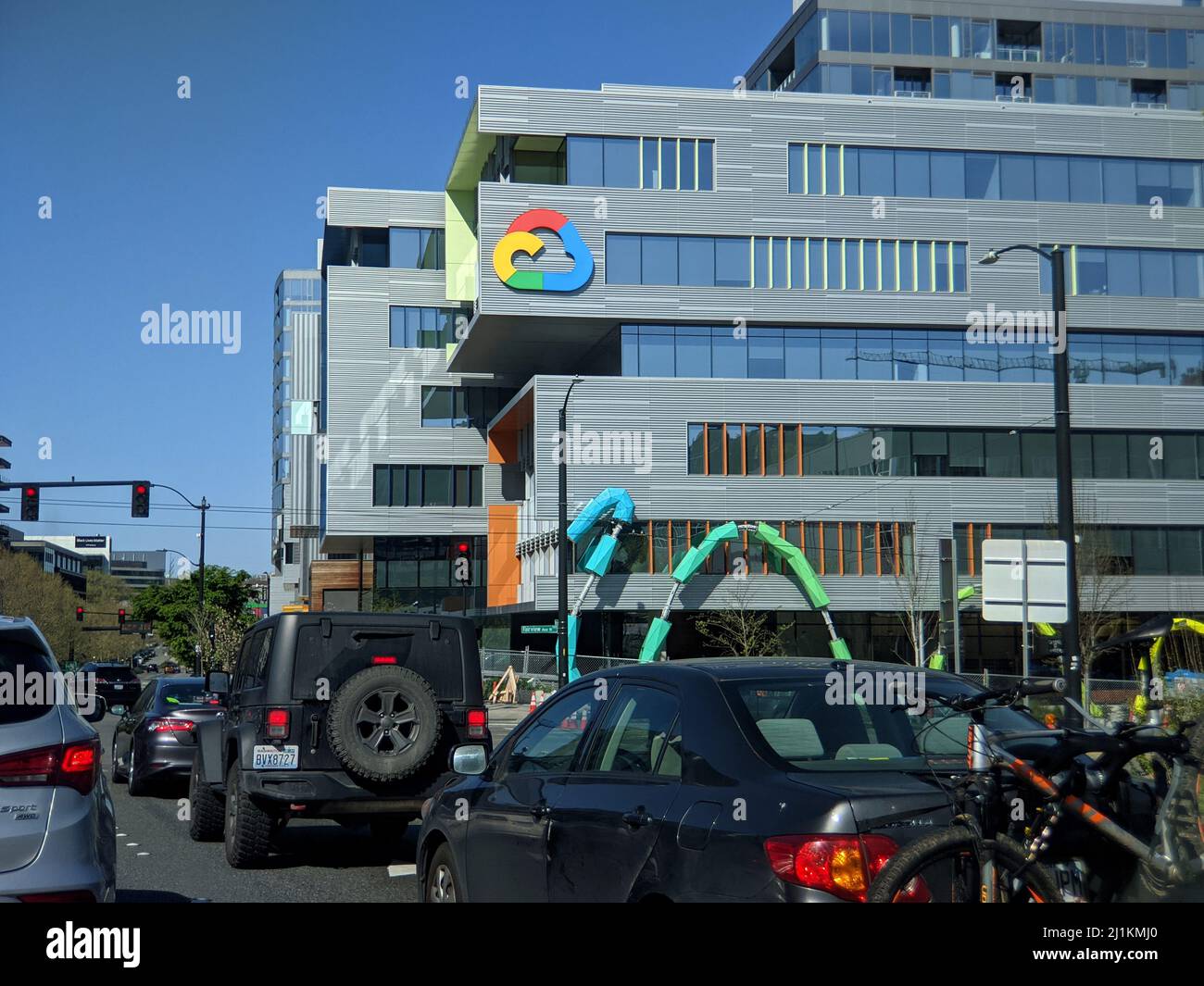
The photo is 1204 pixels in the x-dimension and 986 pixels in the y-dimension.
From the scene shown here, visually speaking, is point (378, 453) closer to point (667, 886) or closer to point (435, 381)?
point (435, 381)

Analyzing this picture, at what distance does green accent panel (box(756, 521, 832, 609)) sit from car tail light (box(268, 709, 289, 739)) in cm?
3955

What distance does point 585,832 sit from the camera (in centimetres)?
547

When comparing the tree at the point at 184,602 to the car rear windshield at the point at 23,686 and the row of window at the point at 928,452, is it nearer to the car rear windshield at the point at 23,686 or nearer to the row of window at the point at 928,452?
the row of window at the point at 928,452

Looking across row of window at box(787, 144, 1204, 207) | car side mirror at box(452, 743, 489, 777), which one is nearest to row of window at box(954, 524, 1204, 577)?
row of window at box(787, 144, 1204, 207)

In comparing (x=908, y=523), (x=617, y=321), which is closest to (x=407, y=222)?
(x=617, y=321)

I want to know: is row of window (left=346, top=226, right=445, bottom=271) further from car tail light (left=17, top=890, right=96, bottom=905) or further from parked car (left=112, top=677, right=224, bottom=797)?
car tail light (left=17, top=890, right=96, bottom=905)

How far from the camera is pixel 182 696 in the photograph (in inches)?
671

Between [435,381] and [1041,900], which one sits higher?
[435,381]

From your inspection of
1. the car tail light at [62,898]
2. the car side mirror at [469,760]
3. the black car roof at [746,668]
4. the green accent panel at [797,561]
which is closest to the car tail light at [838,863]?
the black car roof at [746,668]

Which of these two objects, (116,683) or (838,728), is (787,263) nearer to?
(116,683)

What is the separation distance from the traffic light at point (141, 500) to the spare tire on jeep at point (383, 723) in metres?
25.0

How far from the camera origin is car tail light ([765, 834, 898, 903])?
423 cm

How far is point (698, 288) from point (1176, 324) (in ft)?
64.0

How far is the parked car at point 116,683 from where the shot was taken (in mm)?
48781
